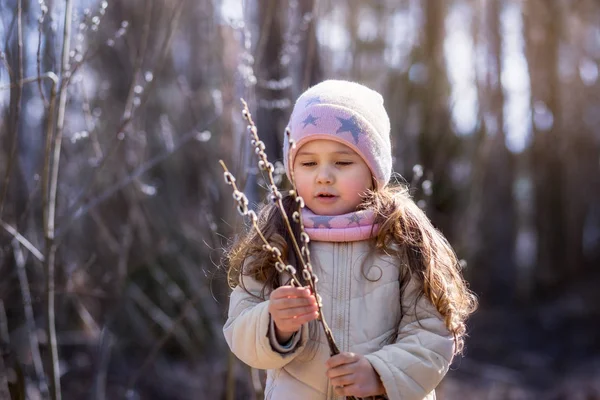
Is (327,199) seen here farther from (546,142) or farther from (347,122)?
(546,142)

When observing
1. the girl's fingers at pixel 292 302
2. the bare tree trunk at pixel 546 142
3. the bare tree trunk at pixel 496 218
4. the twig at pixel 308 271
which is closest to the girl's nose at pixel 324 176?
the twig at pixel 308 271

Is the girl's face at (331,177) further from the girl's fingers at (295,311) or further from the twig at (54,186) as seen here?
the twig at (54,186)

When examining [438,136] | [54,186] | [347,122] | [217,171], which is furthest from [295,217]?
[438,136]

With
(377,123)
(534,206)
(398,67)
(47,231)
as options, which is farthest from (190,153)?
(534,206)

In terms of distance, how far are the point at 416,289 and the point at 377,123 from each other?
470 mm

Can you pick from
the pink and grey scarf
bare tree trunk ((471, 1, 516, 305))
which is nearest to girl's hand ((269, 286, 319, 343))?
the pink and grey scarf

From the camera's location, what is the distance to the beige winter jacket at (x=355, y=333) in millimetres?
1917

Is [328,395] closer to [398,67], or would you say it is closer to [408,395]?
[408,395]

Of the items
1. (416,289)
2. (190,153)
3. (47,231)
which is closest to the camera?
(416,289)

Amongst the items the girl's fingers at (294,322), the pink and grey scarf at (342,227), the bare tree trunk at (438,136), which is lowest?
the bare tree trunk at (438,136)

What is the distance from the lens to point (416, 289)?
2.04 meters

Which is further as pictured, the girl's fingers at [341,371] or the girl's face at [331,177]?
the girl's face at [331,177]

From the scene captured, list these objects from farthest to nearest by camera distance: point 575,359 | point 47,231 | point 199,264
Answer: point 575,359, point 199,264, point 47,231

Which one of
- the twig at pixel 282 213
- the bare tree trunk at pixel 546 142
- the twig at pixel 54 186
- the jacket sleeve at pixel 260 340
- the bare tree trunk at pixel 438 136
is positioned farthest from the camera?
the bare tree trunk at pixel 546 142
